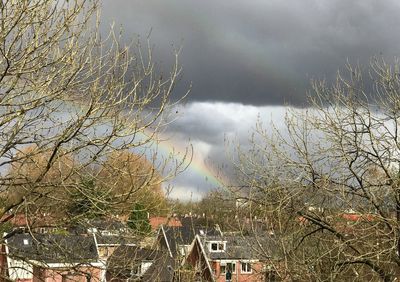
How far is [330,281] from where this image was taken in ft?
29.1

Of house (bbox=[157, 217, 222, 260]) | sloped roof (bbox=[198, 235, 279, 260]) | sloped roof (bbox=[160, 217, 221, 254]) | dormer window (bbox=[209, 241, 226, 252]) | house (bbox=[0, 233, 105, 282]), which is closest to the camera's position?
house (bbox=[0, 233, 105, 282])

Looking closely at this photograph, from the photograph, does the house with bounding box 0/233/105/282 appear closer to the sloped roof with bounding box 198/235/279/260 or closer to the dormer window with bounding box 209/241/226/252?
the sloped roof with bounding box 198/235/279/260

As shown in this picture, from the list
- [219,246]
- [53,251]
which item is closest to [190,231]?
[219,246]

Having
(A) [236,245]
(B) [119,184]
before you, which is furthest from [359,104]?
(B) [119,184]

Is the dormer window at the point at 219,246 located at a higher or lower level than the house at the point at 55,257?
higher

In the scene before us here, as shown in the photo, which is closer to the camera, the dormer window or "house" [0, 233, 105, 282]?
"house" [0, 233, 105, 282]

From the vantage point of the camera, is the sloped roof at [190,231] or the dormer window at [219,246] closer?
the sloped roof at [190,231]

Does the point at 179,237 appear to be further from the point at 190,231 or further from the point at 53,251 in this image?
the point at 53,251

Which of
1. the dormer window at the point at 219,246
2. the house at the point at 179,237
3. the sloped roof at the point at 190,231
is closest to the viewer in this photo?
the house at the point at 179,237

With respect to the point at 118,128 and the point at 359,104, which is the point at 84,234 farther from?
the point at 359,104

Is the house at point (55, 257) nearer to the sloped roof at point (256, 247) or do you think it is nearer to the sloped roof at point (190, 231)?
the sloped roof at point (190, 231)

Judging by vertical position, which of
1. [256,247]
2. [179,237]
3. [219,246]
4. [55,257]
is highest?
[179,237]

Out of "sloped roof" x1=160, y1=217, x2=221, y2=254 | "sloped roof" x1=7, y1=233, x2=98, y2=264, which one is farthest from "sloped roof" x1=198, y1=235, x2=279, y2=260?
"sloped roof" x1=7, y1=233, x2=98, y2=264

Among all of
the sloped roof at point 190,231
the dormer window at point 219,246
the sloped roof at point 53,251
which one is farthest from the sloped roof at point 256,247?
the sloped roof at point 53,251
